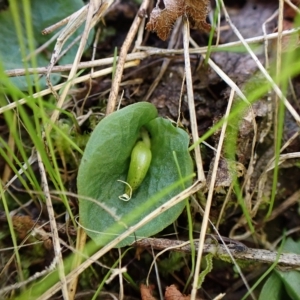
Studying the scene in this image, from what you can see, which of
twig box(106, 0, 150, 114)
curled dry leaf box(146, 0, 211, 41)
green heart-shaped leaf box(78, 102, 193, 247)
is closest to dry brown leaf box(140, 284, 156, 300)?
green heart-shaped leaf box(78, 102, 193, 247)

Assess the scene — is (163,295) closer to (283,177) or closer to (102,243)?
(102,243)

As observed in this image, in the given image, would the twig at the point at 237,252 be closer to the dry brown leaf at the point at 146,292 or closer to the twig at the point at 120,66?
the dry brown leaf at the point at 146,292

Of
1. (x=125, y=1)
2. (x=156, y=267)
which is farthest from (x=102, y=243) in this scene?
(x=125, y=1)

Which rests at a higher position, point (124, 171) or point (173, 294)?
point (124, 171)

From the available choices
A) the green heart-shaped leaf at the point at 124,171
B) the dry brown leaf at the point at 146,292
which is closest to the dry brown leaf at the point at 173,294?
the dry brown leaf at the point at 146,292

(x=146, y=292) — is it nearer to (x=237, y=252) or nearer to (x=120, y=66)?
(x=237, y=252)

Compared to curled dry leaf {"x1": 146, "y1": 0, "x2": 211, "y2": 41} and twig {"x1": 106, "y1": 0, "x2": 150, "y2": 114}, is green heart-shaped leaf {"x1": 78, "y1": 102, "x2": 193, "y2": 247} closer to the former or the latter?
twig {"x1": 106, "y1": 0, "x2": 150, "y2": 114}

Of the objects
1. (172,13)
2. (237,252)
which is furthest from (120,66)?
(237,252)
